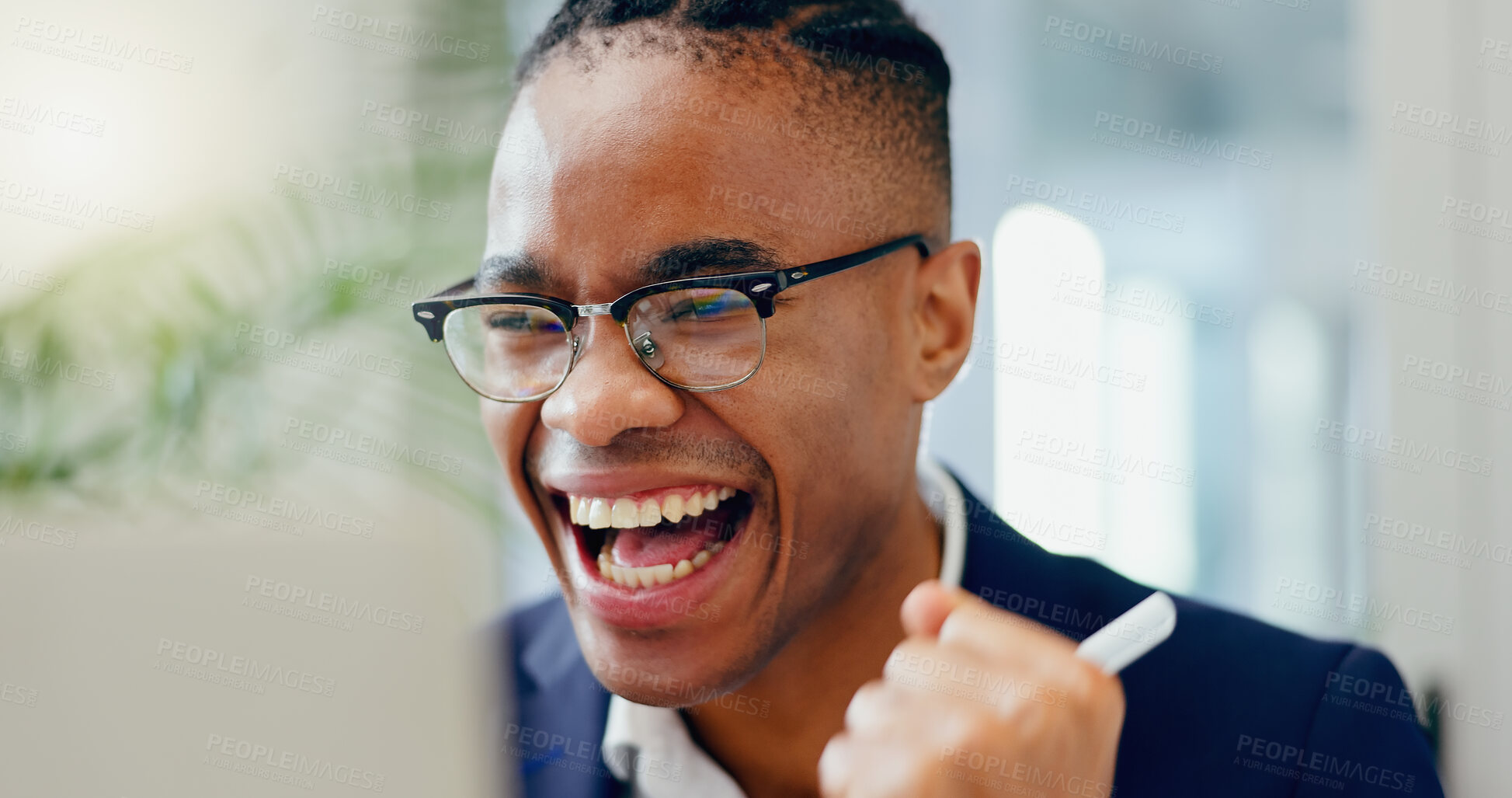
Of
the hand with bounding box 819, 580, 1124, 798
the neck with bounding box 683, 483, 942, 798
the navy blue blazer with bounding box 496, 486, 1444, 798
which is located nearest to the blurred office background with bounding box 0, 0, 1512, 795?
the navy blue blazer with bounding box 496, 486, 1444, 798

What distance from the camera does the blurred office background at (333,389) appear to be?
45.8 inches

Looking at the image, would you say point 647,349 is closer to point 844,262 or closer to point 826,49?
point 844,262

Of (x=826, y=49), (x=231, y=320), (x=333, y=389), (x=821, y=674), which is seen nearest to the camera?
(x=826, y=49)

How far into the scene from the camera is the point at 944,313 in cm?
114

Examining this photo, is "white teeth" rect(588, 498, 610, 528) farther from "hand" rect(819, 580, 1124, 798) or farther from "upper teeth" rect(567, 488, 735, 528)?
"hand" rect(819, 580, 1124, 798)

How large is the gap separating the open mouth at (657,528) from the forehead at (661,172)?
234mm

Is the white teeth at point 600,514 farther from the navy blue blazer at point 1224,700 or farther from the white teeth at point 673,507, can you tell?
the navy blue blazer at point 1224,700

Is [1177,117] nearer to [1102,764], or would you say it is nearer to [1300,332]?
[1300,332]

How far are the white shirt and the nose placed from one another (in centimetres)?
45

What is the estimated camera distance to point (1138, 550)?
3.14 metres

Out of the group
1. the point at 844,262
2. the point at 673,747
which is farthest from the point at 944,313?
the point at 673,747

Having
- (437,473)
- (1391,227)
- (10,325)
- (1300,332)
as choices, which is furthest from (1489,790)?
(1300,332)

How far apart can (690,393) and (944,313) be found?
1.12 ft

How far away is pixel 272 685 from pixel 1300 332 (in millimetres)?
2987
